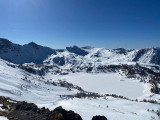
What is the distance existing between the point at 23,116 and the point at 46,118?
12.1 feet

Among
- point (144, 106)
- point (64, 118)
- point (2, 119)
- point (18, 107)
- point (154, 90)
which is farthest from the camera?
point (154, 90)

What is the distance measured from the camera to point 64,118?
71.8 feet

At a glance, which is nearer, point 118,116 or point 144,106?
point 118,116

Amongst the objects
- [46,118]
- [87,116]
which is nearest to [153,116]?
[87,116]

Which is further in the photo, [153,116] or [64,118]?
[153,116]

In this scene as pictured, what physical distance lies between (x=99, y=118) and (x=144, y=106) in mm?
24296

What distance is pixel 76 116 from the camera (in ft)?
74.4

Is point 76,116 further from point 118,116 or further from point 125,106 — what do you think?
point 125,106

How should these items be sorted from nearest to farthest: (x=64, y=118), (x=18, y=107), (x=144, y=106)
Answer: (x=64, y=118) < (x=18, y=107) < (x=144, y=106)

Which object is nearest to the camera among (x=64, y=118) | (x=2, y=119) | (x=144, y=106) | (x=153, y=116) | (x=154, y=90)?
(x=2, y=119)

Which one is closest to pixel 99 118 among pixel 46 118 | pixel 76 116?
pixel 76 116

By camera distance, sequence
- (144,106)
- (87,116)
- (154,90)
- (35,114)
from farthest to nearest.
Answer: (154,90) < (144,106) < (87,116) < (35,114)

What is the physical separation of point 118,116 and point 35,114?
588 inches

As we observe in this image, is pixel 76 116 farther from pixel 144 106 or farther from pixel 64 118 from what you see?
pixel 144 106
